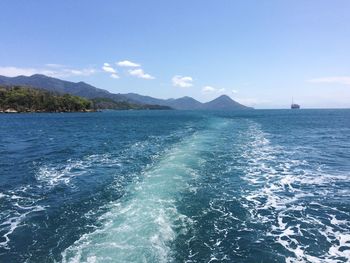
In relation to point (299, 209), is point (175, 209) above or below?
above

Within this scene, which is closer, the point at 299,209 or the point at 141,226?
the point at 141,226

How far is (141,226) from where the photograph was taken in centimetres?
1683

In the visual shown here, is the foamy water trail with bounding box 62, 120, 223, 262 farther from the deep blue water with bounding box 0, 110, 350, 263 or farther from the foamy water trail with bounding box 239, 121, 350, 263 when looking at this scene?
the foamy water trail with bounding box 239, 121, 350, 263

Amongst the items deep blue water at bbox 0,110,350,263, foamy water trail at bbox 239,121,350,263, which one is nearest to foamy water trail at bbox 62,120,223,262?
deep blue water at bbox 0,110,350,263

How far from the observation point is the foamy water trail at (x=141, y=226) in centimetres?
1384

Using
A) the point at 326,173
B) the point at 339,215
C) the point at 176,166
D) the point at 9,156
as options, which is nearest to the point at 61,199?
the point at 176,166

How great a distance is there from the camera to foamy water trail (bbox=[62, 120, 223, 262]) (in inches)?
545

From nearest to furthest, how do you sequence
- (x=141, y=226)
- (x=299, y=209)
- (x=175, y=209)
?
(x=141, y=226), (x=175, y=209), (x=299, y=209)

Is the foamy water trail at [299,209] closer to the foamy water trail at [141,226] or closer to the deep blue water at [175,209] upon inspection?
the deep blue water at [175,209]

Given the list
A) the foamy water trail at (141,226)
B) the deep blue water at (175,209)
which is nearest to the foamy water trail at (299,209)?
the deep blue water at (175,209)

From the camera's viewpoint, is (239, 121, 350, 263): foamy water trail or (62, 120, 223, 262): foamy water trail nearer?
(62, 120, 223, 262): foamy water trail

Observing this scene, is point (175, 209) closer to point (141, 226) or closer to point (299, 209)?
point (141, 226)

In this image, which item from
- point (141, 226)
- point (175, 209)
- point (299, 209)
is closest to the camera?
point (141, 226)

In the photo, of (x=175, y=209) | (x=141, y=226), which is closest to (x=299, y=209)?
(x=175, y=209)
